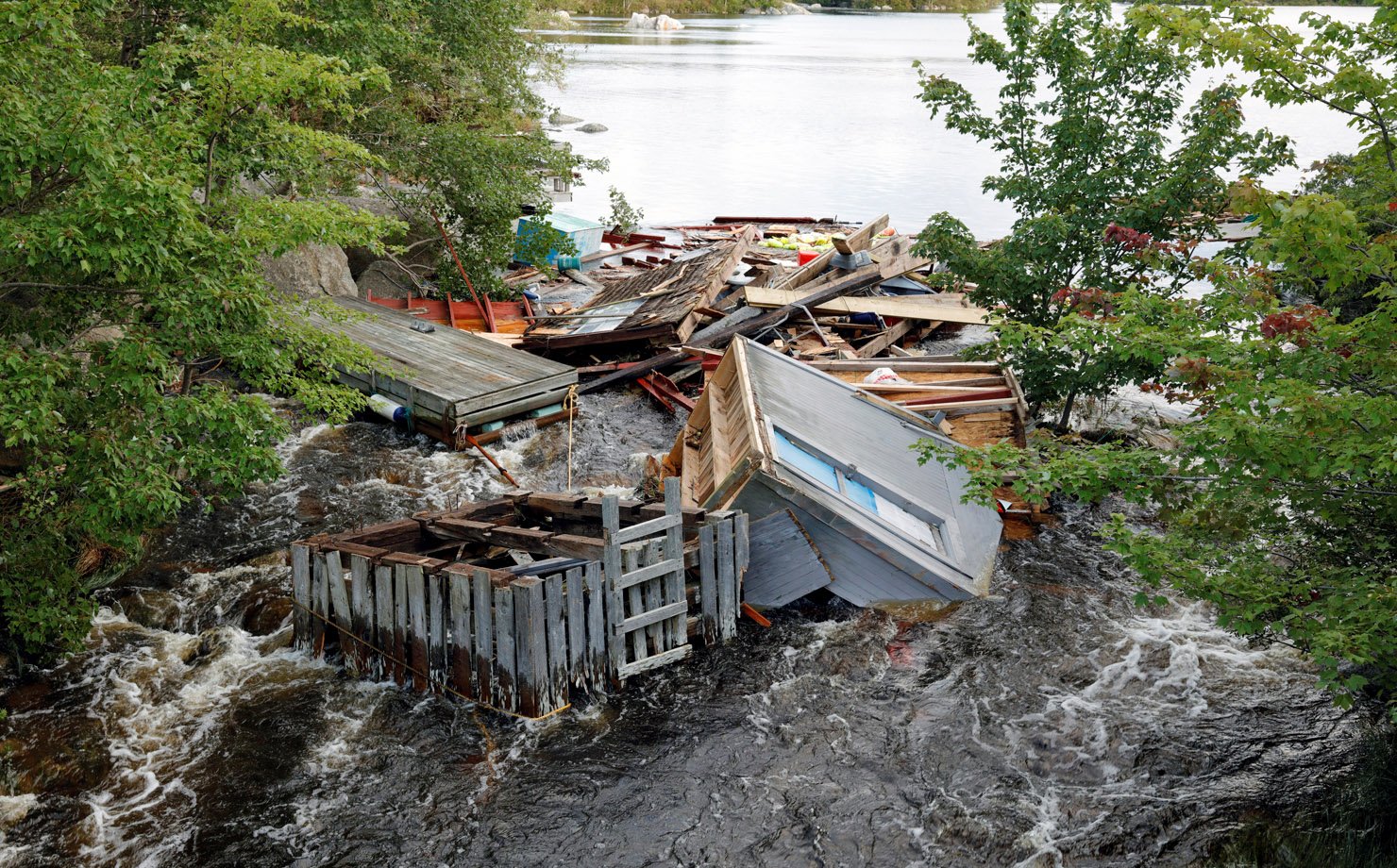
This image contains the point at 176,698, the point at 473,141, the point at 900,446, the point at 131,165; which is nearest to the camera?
the point at 131,165

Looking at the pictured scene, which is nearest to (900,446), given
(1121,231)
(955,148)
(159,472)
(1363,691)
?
(1121,231)

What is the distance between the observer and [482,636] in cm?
917

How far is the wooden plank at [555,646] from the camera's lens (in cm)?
Result: 905

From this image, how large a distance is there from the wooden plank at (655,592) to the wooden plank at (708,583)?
15.6 inches

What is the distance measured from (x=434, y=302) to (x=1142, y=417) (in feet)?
43.6

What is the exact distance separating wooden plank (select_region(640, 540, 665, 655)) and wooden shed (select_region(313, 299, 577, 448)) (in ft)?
21.8

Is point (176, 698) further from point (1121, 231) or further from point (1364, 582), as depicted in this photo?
point (1121, 231)

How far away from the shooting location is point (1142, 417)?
55.6ft

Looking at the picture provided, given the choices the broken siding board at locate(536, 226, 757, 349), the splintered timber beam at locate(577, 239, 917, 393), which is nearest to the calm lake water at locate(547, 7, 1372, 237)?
the broken siding board at locate(536, 226, 757, 349)

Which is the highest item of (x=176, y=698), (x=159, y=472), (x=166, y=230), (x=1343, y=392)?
(x=166, y=230)

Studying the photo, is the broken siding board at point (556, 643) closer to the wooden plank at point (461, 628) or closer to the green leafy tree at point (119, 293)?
the wooden plank at point (461, 628)

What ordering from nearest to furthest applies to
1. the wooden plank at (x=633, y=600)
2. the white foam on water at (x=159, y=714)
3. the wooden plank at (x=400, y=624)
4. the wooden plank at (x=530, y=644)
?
1. the white foam on water at (x=159, y=714)
2. the wooden plank at (x=530, y=644)
3. the wooden plank at (x=400, y=624)
4. the wooden plank at (x=633, y=600)

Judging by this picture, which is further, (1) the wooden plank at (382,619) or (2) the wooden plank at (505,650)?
(1) the wooden plank at (382,619)

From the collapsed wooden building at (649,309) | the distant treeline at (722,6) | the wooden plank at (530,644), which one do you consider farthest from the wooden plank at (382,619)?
the distant treeline at (722,6)
